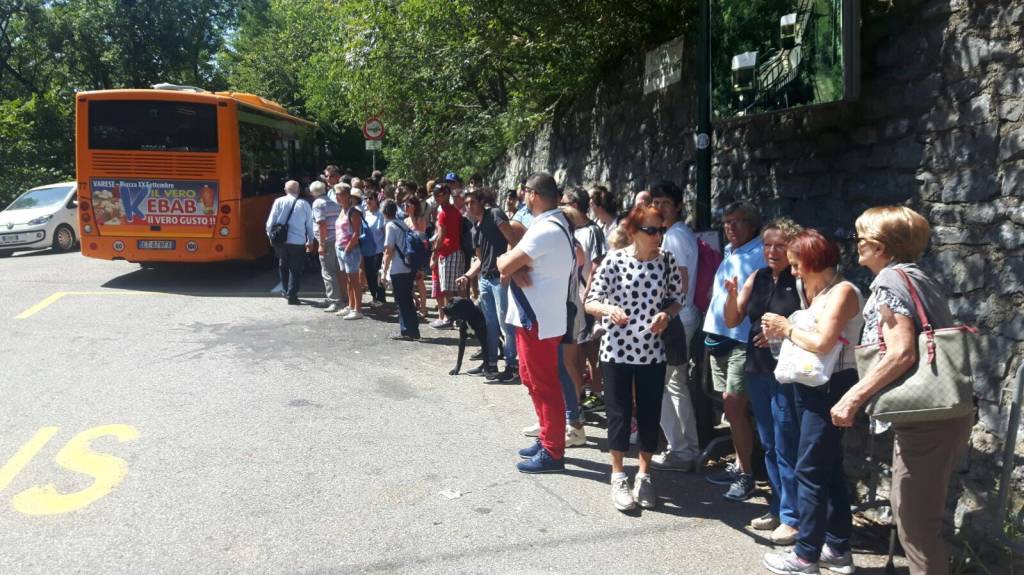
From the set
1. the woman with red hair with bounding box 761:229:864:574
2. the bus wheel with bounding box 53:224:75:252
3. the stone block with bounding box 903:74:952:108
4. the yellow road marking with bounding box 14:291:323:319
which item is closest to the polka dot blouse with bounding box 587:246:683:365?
the woman with red hair with bounding box 761:229:864:574

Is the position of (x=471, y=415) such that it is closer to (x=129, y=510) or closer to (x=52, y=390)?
(x=129, y=510)

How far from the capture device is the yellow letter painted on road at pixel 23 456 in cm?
535

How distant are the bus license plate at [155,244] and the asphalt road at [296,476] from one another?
3907mm

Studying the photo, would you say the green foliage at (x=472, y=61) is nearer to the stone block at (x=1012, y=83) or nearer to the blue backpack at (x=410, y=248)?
the blue backpack at (x=410, y=248)

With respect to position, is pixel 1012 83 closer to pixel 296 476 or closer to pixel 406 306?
pixel 296 476

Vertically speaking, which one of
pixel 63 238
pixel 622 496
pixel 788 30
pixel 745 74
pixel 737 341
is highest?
pixel 788 30

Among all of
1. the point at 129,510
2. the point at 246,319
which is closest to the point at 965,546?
the point at 129,510

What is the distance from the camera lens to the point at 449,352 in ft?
31.6

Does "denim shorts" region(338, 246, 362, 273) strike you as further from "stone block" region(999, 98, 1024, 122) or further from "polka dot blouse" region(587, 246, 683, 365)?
"stone block" region(999, 98, 1024, 122)

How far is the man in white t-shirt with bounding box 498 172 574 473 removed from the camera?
5.56 metres

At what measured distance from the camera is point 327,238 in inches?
468

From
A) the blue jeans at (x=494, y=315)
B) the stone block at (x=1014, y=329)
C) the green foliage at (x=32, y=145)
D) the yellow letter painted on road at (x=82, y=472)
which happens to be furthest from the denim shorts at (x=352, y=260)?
the green foliage at (x=32, y=145)

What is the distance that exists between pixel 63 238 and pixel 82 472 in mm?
15860

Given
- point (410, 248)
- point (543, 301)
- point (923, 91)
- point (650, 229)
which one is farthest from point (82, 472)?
point (923, 91)
